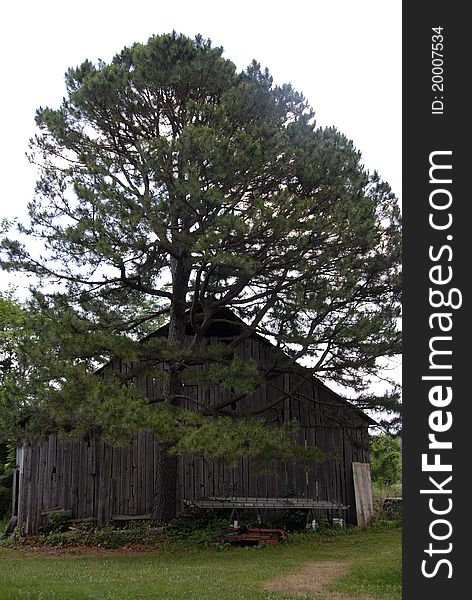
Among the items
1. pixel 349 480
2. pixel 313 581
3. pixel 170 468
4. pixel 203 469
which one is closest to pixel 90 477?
pixel 203 469

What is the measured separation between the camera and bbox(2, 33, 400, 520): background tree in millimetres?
15703

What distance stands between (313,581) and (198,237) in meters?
7.10

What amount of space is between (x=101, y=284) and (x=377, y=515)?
9.87 metres

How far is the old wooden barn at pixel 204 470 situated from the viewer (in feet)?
68.6

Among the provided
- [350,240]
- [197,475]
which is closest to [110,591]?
[350,240]

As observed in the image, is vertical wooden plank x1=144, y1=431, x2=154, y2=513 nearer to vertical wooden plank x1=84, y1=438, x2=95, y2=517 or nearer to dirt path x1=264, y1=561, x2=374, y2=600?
vertical wooden plank x1=84, y1=438, x2=95, y2=517

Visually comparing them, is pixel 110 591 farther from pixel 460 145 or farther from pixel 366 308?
pixel 366 308

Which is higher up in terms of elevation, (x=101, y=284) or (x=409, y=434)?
(x=101, y=284)

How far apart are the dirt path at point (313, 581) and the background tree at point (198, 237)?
2.55 metres

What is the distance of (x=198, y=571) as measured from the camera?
44.4 feet

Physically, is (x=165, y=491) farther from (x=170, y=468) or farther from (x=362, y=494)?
(x=362, y=494)

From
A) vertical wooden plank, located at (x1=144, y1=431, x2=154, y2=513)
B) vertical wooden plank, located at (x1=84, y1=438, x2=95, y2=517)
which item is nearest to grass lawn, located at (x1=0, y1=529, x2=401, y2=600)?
vertical wooden plank, located at (x1=84, y1=438, x2=95, y2=517)

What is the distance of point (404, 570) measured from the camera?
646cm

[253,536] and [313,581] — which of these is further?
[253,536]
